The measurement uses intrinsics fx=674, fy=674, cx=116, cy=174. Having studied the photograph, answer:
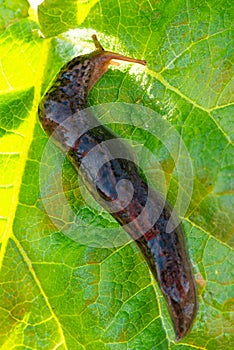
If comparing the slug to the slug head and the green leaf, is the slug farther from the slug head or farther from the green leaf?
the green leaf

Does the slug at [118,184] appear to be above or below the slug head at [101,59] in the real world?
below

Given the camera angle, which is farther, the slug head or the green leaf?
the slug head

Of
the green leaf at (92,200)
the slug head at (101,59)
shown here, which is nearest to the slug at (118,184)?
the slug head at (101,59)

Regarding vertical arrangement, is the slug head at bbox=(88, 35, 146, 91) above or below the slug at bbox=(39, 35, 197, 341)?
above

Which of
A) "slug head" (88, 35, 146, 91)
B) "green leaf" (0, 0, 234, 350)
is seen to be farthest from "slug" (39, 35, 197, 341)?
"green leaf" (0, 0, 234, 350)

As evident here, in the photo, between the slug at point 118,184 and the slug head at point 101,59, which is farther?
the slug head at point 101,59

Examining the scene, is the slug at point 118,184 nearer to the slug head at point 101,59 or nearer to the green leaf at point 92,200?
the slug head at point 101,59
